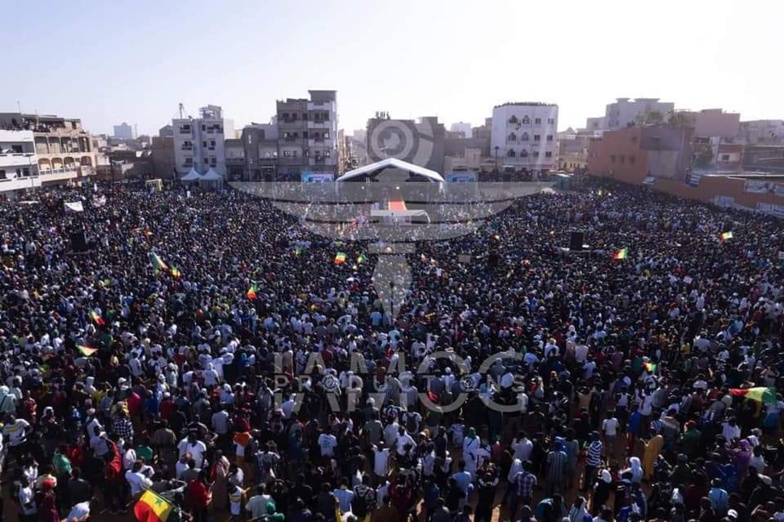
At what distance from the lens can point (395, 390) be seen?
26.7ft

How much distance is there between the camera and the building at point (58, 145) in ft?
130

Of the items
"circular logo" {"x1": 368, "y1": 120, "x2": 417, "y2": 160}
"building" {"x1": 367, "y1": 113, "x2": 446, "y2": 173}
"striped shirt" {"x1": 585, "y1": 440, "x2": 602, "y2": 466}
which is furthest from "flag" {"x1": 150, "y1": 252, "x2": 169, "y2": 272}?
"circular logo" {"x1": 368, "y1": 120, "x2": 417, "y2": 160}

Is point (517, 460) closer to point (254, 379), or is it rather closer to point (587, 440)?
point (587, 440)

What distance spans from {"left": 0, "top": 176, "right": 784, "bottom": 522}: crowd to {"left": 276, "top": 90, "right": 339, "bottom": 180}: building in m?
33.9

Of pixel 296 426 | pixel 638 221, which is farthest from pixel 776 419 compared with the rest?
pixel 638 221

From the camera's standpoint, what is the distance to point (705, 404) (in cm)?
768

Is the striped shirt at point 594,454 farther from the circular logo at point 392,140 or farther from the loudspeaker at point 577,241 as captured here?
the circular logo at point 392,140

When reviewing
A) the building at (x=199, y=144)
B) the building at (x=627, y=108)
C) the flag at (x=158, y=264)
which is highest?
the building at (x=627, y=108)

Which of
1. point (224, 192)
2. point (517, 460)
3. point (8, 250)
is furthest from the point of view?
point (224, 192)

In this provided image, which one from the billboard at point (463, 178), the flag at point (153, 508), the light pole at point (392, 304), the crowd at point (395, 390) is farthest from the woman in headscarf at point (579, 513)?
the billboard at point (463, 178)

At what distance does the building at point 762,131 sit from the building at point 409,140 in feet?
111

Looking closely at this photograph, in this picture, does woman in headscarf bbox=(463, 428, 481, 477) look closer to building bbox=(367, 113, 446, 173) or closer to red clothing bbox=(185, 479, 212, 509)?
red clothing bbox=(185, 479, 212, 509)

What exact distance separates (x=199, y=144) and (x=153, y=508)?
4813 centimetres

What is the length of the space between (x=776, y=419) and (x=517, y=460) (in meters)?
4.61
